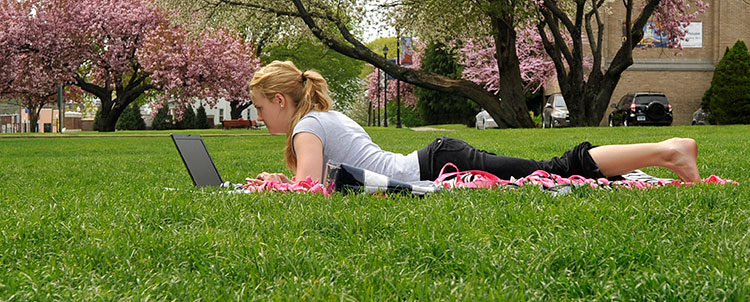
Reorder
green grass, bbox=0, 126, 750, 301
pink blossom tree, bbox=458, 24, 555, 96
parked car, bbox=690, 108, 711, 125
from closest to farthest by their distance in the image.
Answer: green grass, bbox=0, 126, 750, 301
parked car, bbox=690, 108, 711, 125
pink blossom tree, bbox=458, 24, 555, 96

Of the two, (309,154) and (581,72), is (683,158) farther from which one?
(581,72)

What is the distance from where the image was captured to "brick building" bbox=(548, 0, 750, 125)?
122 feet

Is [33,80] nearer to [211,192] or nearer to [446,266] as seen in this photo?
[211,192]

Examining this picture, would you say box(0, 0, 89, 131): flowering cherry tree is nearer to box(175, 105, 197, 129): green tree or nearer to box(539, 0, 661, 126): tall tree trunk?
box(175, 105, 197, 129): green tree

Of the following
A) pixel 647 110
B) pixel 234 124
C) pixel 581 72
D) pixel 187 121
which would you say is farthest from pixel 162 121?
pixel 581 72

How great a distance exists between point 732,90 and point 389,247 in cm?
3354

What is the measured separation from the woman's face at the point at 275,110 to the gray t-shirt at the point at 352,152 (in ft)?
0.85

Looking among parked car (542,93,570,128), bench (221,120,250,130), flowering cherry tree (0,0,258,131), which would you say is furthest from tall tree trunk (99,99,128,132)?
parked car (542,93,570,128)

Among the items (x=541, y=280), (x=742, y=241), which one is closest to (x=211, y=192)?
(x=541, y=280)

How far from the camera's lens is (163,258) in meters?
2.72

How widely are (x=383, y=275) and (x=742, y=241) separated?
4.74ft

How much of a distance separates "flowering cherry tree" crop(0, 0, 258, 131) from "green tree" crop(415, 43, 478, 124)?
17.9 meters

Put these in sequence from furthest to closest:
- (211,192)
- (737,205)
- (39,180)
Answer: (39,180) < (211,192) < (737,205)

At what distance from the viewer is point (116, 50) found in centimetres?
3438
